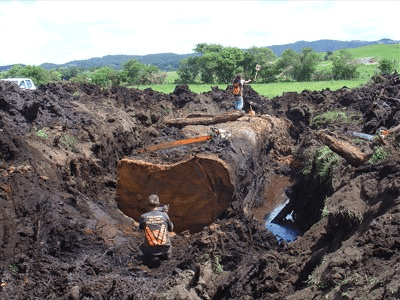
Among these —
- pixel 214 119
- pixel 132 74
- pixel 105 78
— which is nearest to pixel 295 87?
pixel 105 78

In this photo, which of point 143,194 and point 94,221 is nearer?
point 94,221

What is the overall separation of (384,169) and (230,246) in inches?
112

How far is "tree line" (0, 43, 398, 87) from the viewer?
41.8 metres

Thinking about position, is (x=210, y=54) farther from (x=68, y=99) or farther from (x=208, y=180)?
(x=208, y=180)

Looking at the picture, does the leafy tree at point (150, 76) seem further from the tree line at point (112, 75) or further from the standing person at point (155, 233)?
the standing person at point (155, 233)

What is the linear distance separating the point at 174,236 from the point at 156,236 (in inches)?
77.5

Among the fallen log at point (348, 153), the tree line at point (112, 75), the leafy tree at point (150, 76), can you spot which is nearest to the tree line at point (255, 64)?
the leafy tree at point (150, 76)

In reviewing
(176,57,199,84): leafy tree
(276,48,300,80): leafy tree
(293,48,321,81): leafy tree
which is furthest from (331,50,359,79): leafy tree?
(176,57,199,84): leafy tree

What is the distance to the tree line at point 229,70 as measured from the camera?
4175 centimetres

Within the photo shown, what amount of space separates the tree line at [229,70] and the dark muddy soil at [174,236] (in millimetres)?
27790

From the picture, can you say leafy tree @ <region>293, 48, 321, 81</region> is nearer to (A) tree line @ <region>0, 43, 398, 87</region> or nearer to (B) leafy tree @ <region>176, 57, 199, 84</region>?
(A) tree line @ <region>0, 43, 398, 87</region>

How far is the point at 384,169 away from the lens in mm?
8188

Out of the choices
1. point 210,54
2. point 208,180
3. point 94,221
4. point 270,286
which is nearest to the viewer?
point 270,286

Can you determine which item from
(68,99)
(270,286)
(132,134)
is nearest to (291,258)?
(270,286)
